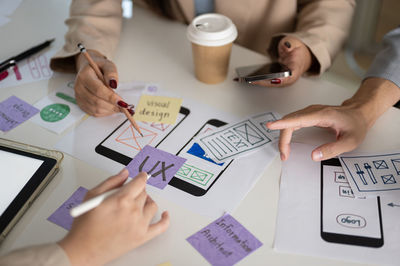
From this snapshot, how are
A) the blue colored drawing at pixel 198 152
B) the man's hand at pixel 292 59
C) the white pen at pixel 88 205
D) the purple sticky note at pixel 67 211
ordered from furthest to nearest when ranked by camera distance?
1. the man's hand at pixel 292 59
2. the blue colored drawing at pixel 198 152
3. the purple sticky note at pixel 67 211
4. the white pen at pixel 88 205

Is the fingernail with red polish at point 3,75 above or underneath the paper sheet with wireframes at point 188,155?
above

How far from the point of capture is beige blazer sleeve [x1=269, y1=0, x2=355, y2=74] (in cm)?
98

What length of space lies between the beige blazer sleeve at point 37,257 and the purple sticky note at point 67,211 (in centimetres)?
6

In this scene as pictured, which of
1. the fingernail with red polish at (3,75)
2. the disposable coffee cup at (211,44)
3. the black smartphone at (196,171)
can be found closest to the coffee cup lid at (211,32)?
the disposable coffee cup at (211,44)

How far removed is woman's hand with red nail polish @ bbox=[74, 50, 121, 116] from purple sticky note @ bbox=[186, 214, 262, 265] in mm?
350

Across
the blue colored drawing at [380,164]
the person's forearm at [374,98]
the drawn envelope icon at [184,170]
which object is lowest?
the blue colored drawing at [380,164]

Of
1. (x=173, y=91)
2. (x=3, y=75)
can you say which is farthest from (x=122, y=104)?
(x=3, y=75)

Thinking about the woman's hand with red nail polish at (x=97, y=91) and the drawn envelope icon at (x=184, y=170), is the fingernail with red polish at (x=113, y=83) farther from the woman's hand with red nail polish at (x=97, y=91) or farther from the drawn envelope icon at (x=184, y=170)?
the drawn envelope icon at (x=184, y=170)

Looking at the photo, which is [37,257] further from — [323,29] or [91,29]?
[323,29]

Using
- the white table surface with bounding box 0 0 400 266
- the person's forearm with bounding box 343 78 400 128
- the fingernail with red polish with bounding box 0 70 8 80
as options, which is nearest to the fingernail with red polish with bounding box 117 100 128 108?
the white table surface with bounding box 0 0 400 266

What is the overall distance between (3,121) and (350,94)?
2.62 ft

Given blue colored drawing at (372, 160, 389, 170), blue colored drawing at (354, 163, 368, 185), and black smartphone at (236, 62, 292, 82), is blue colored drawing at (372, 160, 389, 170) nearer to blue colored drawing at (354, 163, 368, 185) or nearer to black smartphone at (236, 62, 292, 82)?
blue colored drawing at (354, 163, 368, 185)

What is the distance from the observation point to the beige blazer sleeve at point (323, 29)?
98cm

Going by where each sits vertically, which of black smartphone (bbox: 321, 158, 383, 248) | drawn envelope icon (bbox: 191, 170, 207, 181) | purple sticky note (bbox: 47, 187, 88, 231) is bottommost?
black smartphone (bbox: 321, 158, 383, 248)
